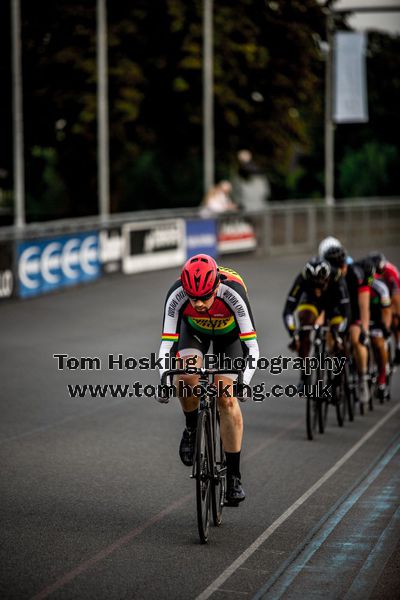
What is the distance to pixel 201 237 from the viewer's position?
96.5 ft

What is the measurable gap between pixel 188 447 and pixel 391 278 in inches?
228

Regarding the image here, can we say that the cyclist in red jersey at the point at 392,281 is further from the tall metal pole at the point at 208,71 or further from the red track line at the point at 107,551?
the tall metal pole at the point at 208,71

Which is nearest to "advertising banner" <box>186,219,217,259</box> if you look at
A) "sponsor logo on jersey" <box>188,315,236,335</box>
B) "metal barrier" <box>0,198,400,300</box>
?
"metal barrier" <box>0,198,400,300</box>

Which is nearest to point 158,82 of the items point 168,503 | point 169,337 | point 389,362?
point 389,362

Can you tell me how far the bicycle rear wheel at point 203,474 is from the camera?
24.5ft

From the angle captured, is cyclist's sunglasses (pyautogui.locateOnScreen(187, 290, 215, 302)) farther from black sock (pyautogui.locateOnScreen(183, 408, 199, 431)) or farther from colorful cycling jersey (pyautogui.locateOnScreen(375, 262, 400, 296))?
colorful cycling jersey (pyautogui.locateOnScreen(375, 262, 400, 296))

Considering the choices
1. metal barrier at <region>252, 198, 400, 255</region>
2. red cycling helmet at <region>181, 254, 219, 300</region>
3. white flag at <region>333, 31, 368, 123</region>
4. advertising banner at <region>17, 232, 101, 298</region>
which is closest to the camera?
red cycling helmet at <region>181, 254, 219, 300</region>

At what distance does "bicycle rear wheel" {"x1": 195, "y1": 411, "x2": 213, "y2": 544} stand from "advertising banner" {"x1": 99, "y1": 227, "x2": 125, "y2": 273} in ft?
56.4

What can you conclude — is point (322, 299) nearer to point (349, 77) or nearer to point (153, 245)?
point (153, 245)

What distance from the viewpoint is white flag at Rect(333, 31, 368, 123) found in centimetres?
3653

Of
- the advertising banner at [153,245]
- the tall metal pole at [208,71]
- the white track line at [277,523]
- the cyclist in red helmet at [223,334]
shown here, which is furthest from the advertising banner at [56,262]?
the cyclist in red helmet at [223,334]

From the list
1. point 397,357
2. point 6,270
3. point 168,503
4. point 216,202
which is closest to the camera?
point 168,503

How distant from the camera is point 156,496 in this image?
893 centimetres

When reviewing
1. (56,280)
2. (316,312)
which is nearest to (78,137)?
(56,280)
